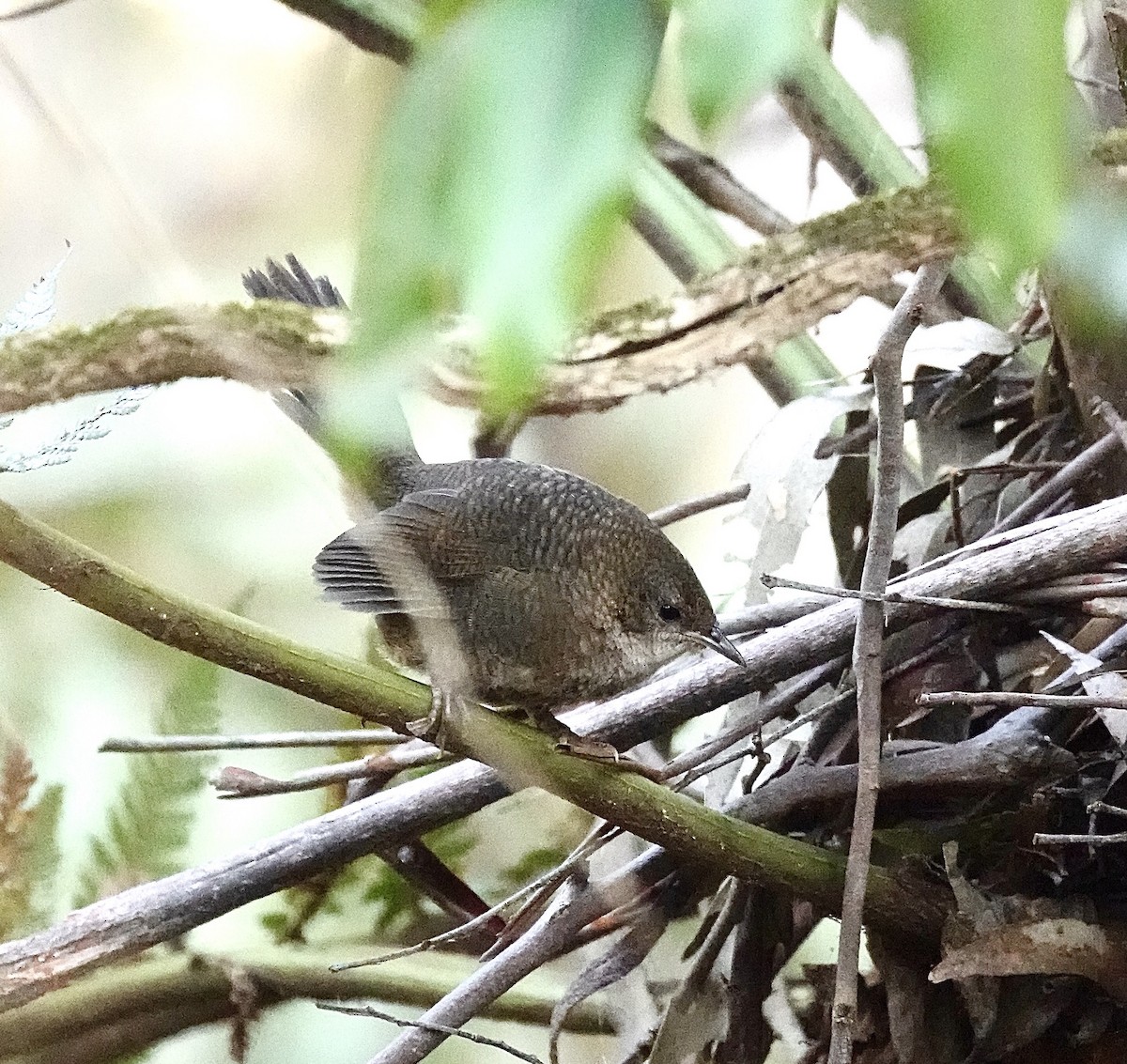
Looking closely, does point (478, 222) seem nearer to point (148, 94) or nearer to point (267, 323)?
point (267, 323)

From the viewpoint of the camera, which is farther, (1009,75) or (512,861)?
(512,861)

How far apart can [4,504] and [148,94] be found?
414 mm

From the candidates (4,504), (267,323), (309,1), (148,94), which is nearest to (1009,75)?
(267,323)

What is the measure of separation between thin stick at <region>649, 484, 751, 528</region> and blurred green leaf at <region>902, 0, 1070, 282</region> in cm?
97

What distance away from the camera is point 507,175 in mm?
265

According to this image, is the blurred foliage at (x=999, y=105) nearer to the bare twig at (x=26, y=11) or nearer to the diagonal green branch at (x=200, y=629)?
the diagonal green branch at (x=200, y=629)

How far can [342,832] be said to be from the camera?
92cm

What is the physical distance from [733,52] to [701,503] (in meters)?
1.03

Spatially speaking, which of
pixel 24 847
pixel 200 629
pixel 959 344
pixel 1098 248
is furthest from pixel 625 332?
pixel 24 847

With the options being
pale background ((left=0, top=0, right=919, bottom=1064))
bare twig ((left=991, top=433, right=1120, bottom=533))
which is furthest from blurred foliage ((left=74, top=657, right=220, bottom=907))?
bare twig ((left=991, top=433, right=1120, bottom=533))

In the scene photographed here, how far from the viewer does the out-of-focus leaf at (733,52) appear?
25 cm

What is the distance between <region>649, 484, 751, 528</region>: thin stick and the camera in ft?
4.08

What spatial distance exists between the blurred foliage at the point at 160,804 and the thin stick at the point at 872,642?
2.12 feet

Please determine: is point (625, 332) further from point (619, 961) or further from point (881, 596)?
point (619, 961)
